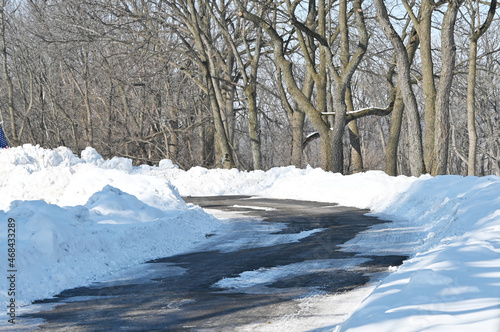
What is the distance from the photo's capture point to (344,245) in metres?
10.1

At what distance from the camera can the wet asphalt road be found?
582cm

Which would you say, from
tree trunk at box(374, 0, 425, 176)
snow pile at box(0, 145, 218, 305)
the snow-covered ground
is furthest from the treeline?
snow pile at box(0, 145, 218, 305)

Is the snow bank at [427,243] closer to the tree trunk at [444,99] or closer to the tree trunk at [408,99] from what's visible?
the tree trunk at [408,99]

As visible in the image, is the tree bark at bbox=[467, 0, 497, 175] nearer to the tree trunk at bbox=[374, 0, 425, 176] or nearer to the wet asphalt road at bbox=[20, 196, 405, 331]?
the tree trunk at bbox=[374, 0, 425, 176]

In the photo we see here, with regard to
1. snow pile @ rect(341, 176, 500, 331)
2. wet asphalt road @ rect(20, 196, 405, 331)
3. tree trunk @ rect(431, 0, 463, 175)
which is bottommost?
wet asphalt road @ rect(20, 196, 405, 331)

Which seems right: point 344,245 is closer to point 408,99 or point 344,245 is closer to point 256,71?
point 408,99

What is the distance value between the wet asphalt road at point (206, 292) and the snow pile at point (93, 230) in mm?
490

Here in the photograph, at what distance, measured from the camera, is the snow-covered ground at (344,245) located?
468 centimetres

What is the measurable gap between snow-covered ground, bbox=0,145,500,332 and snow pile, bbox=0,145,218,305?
0.8 inches

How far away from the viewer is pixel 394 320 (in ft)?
14.1

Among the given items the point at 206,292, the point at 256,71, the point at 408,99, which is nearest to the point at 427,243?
the point at 206,292

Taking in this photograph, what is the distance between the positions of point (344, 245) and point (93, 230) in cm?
398

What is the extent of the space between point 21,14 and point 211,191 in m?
27.9

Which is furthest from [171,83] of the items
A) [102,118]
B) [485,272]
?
[485,272]
